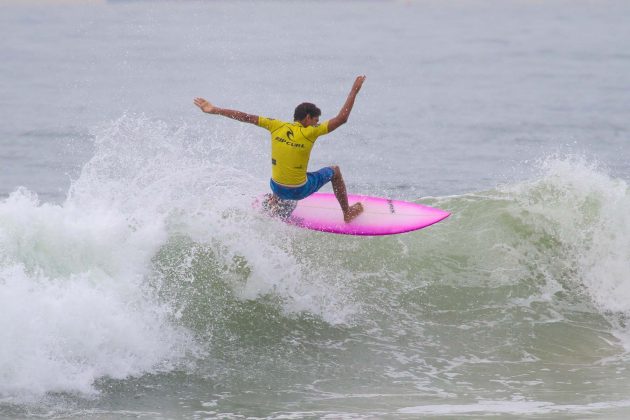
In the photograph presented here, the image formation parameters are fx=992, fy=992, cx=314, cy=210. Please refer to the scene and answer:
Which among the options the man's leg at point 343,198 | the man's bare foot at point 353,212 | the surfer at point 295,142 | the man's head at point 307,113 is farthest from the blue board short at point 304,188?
the man's bare foot at point 353,212

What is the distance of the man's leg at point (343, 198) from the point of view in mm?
10070

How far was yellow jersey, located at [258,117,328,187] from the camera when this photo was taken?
30.9ft

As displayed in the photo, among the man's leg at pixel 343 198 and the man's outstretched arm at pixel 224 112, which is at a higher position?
the man's outstretched arm at pixel 224 112

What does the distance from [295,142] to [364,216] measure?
5.46 ft

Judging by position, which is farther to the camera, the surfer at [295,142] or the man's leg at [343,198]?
the man's leg at [343,198]

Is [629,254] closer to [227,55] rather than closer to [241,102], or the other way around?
[241,102]

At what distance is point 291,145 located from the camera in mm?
9461

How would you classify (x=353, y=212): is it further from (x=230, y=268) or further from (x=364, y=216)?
(x=230, y=268)

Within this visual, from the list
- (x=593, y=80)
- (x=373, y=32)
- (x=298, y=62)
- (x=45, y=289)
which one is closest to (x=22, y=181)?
(x=45, y=289)

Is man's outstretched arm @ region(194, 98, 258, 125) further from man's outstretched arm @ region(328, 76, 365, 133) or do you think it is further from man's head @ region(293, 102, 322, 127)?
man's outstretched arm @ region(328, 76, 365, 133)

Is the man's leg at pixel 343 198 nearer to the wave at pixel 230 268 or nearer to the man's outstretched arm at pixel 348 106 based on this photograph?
the wave at pixel 230 268

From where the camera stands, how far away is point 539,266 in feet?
37.8

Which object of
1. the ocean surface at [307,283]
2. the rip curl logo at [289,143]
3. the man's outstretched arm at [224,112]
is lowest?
the ocean surface at [307,283]

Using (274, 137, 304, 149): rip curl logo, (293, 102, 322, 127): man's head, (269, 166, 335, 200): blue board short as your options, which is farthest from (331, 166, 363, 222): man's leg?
(293, 102, 322, 127): man's head
